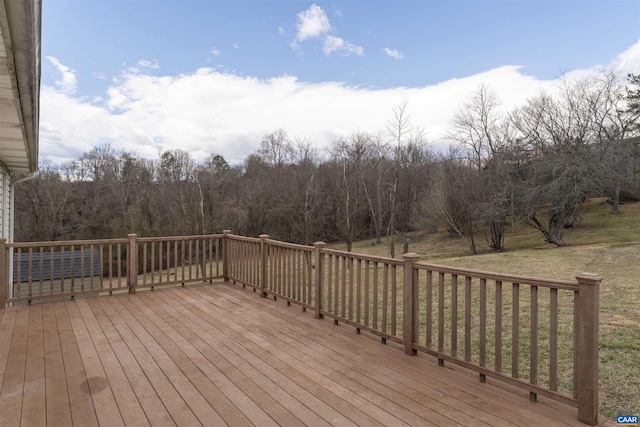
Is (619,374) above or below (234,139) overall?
below

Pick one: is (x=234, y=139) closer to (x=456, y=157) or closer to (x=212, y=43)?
(x=212, y=43)

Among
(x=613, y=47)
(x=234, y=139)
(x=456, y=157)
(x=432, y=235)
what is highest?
(x=613, y=47)

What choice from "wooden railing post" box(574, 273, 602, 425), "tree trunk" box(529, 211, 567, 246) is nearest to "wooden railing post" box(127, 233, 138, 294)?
"wooden railing post" box(574, 273, 602, 425)

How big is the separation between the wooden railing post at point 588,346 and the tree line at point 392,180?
11.3m

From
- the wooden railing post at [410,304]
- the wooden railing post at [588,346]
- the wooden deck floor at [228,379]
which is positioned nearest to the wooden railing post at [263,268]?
the wooden deck floor at [228,379]

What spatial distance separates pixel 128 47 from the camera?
448 inches

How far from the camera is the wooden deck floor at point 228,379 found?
210 centimetres

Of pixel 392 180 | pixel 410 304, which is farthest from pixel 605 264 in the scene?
pixel 392 180

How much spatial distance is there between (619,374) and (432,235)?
20081 mm

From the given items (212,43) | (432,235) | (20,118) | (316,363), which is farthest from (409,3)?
(432,235)

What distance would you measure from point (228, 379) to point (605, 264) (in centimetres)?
958

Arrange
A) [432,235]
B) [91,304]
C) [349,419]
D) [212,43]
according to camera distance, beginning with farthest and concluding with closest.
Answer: [432,235], [212,43], [91,304], [349,419]

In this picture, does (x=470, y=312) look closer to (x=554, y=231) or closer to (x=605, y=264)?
(x=605, y=264)

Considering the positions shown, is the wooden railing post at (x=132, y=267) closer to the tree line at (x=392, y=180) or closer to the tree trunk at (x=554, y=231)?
the tree line at (x=392, y=180)
